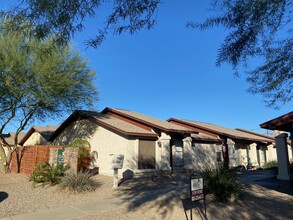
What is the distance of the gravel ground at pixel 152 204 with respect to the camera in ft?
25.4

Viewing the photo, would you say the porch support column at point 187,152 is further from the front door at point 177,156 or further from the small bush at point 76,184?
the small bush at point 76,184

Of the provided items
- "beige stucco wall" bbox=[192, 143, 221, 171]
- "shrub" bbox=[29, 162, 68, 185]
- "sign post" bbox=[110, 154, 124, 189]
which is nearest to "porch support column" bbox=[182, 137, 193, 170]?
"beige stucco wall" bbox=[192, 143, 221, 171]

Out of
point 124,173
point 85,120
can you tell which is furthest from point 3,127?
point 124,173

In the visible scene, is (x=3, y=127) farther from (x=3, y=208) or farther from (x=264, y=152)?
(x=264, y=152)

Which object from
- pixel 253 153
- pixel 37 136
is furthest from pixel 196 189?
pixel 37 136

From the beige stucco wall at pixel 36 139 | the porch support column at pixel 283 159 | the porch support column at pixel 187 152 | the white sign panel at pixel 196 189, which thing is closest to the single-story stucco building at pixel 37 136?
the beige stucco wall at pixel 36 139

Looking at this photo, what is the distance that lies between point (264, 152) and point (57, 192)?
83.9ft

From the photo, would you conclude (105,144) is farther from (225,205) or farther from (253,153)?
(253,153)

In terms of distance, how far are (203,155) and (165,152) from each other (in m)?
5.53

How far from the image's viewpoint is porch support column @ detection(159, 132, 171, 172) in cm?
1794

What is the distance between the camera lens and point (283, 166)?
11.3 m

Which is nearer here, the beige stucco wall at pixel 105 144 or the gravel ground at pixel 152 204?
the gravel ground at pixel 152 204

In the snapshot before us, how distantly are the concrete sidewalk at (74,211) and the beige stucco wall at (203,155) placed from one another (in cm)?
1270

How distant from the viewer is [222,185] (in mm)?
9102
